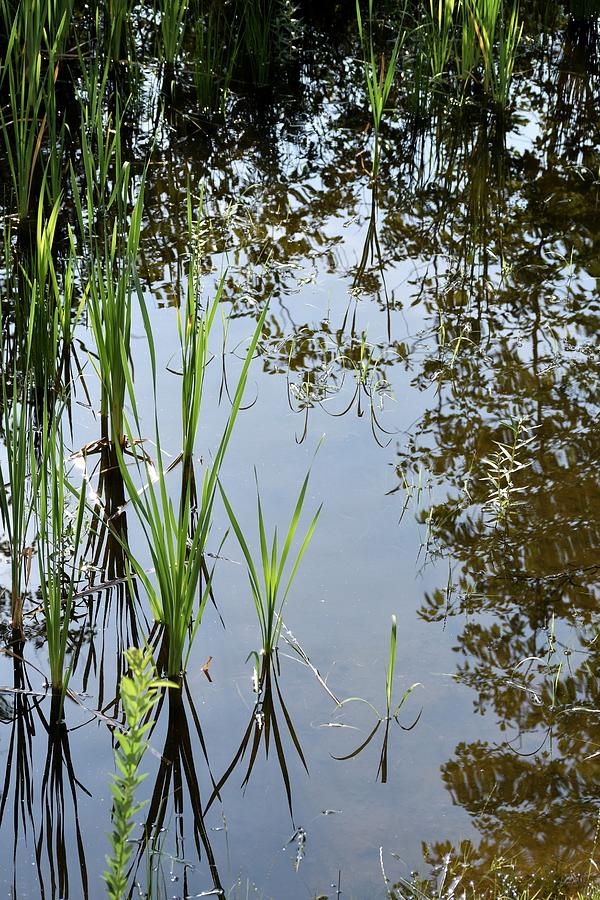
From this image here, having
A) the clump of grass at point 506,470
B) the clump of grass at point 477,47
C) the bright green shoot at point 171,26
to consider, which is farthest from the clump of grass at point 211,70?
the clump of grass at point 506,470

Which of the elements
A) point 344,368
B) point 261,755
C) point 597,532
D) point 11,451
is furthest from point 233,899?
point 344,368

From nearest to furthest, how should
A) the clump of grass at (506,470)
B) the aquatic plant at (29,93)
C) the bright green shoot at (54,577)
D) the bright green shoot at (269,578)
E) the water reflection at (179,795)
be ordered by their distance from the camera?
the water reflection at (179,795) < the bright green shoot at (54,577) < the bright green shoot at (269,578) < the clump of grass at (506,470) < the aquatic plant at (29,93)

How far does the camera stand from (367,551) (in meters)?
2.65

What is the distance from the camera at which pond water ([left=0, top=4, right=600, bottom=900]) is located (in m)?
1.96

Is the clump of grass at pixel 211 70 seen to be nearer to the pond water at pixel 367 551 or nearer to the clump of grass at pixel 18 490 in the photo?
the pond water at pixel 367 551

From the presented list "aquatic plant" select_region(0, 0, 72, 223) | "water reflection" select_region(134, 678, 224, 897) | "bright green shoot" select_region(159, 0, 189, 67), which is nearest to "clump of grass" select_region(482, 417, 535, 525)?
"water reflection" select_region(134, 678, 224, 897)

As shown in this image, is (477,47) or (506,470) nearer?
(506,470)

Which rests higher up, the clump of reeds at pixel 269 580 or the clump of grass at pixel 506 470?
the clump of grass at pixel 506 470

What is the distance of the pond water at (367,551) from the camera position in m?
1.96

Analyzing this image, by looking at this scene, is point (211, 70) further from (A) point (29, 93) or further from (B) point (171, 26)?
(A) point (29, 93)

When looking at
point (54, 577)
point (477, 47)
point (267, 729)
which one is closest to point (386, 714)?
point (267, 729)

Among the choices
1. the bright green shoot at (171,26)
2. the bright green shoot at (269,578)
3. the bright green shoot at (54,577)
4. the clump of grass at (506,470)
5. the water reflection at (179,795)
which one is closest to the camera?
the water reflection at (179,795)

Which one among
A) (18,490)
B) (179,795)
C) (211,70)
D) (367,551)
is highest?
(211,70)

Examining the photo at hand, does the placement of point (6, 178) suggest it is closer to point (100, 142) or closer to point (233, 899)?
point (100, 142)
